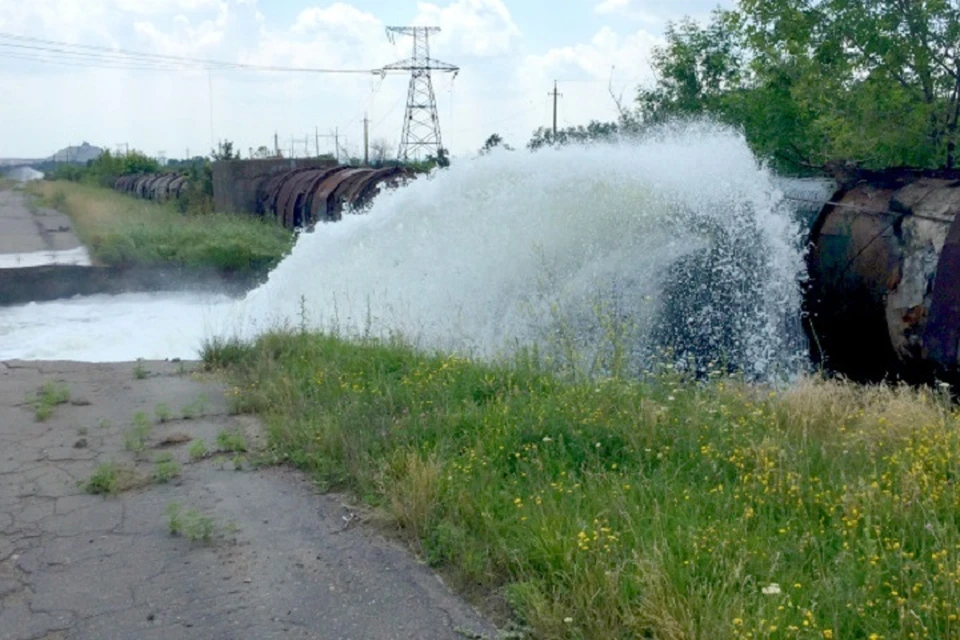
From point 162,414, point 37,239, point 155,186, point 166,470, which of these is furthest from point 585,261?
point 155,186

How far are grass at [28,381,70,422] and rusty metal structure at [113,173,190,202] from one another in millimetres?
27183

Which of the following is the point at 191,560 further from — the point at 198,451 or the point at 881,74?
the point at 881,74

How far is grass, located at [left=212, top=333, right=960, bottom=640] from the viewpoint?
4016mm

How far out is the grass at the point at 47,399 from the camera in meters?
8.02

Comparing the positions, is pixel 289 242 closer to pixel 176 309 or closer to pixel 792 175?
pixel 176 309

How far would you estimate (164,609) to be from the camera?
472 cm

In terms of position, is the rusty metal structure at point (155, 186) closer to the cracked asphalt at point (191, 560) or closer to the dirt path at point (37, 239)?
the dirt path at point (37, 239)

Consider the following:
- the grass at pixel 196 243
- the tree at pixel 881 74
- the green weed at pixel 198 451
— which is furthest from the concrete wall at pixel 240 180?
the green weed at pixel 198 451

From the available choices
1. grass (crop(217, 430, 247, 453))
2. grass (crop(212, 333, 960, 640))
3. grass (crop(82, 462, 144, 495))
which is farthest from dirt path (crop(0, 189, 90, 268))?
grass (crop(212, 333, 960, 640))

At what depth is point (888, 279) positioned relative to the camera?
32.5ft

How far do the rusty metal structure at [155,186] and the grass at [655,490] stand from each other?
29964 millimetres

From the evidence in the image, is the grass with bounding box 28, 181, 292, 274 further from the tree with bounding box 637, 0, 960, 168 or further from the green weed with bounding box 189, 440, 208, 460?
the green weed with bounding box 189, 440, 208, 460

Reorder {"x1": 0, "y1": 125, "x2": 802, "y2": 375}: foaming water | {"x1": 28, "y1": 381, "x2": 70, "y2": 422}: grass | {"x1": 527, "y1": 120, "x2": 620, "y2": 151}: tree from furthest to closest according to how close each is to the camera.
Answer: {"x1": 527, "y1": 120, "x2": 620, "y2": 151}: tree
{"x1": 0, "y1": 125, "x2": 802, "y2": 375}: foaming water
{"x1": 28, "y1": 381, "x2": 70, "y2": 422}: grass

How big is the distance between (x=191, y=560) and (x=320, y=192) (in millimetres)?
17228
